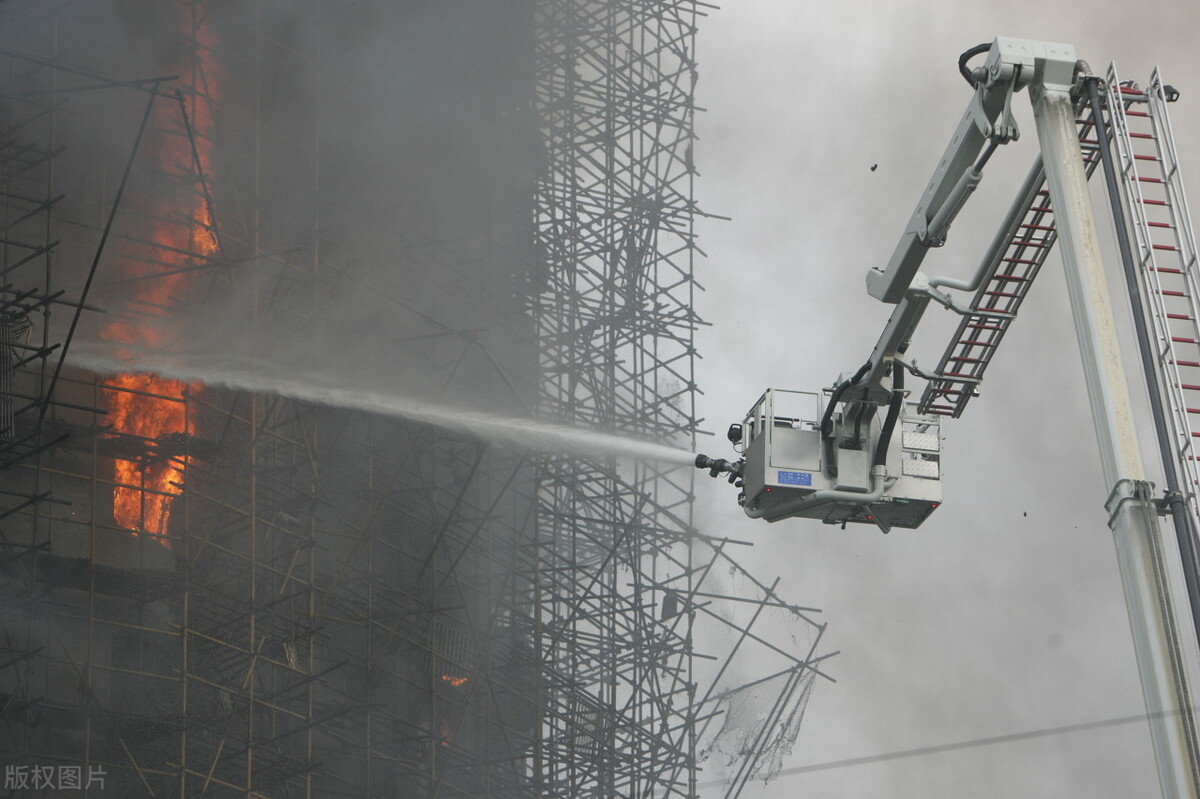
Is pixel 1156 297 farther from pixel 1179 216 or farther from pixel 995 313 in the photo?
pixel 995 313

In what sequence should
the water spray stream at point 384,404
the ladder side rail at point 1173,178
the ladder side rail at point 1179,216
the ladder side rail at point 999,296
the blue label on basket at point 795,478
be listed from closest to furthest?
1. the ladder side rail at point 1179,216
2. the ladder side rail at point 1173,178
3. the ladder side rail at point 999,296
4. the blue label on basket at point 795,478
5. the water spray stream at point 384,404

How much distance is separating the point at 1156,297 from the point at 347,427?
14.6m

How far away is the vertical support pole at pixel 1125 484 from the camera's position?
12102mm

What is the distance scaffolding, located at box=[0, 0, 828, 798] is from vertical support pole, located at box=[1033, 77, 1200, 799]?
1023 cm

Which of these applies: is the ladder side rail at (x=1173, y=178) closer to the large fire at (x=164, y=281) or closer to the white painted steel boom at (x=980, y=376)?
the white painted steel boom at (x=980, y=376)

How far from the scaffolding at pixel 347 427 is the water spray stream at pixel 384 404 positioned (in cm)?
19

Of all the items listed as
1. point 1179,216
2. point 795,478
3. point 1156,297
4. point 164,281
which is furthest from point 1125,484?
point 164,281

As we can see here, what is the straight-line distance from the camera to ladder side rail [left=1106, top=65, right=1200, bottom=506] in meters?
12.8

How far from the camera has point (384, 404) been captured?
26547 millimetres

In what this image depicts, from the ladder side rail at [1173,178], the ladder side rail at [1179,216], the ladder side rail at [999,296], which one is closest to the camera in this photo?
the ladder side rail at [1179,216]

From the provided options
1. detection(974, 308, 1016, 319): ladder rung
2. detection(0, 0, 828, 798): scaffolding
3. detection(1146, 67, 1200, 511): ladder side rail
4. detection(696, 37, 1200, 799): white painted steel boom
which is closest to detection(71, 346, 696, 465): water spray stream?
detection(0, 0, 828, 798): scaffolding

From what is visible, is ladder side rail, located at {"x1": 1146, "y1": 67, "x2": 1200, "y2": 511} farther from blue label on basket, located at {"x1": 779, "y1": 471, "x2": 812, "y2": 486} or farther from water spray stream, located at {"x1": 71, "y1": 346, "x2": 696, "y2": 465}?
water spray stream, located at {"x1": 71, "y1": 346, "x2": 696, "y2": 465}

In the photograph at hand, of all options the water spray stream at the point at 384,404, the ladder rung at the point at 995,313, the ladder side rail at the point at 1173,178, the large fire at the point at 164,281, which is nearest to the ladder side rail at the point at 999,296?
the ladder rung at the point at 995,313

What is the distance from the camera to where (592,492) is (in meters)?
28.5
